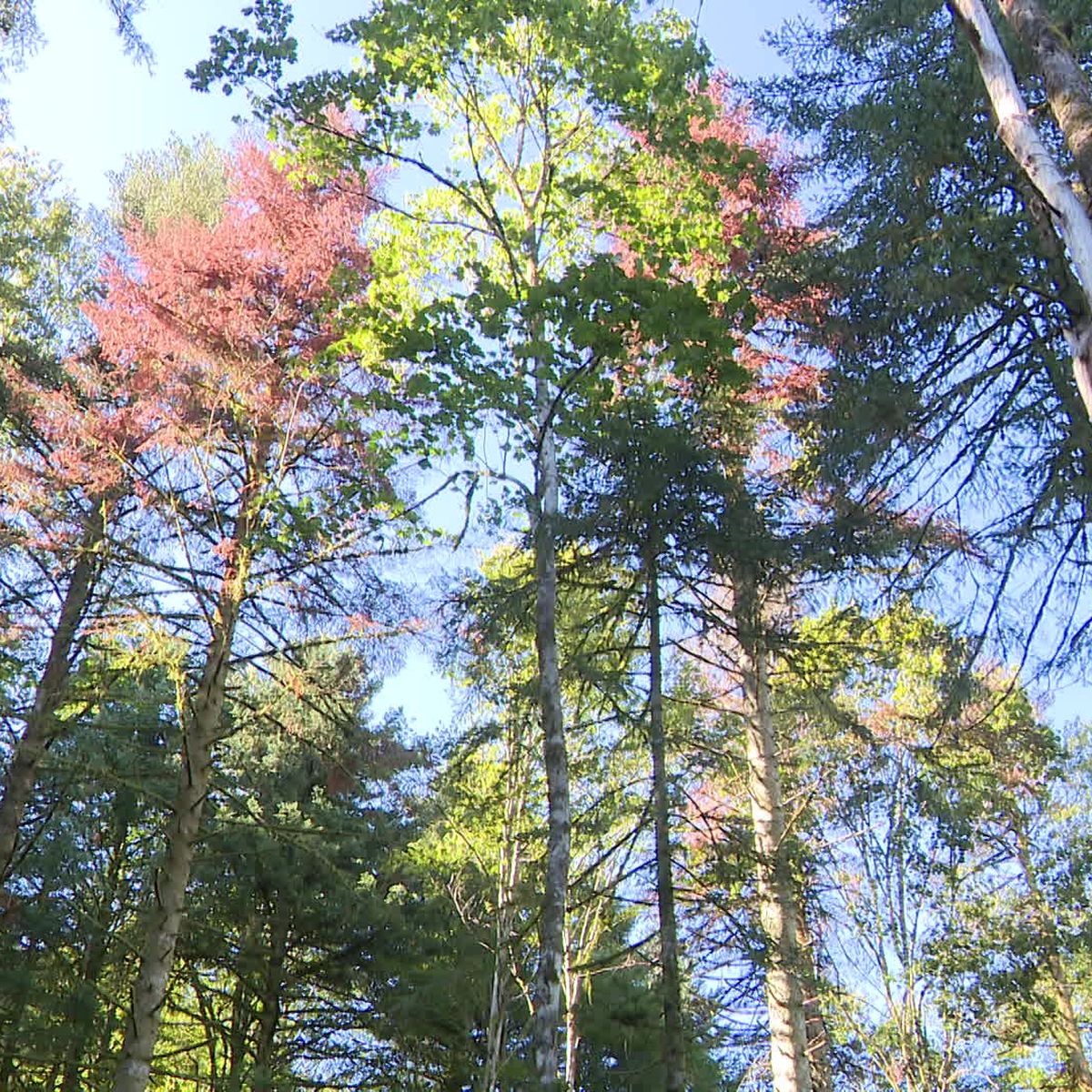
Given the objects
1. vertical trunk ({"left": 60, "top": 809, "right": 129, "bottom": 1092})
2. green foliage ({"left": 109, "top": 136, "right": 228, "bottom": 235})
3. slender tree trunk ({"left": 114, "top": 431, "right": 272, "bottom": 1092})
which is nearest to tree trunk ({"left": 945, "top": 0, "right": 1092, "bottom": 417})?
slender tree trunk ({"left": 114, "top": 431, "right": 272, "bottom": 1092})

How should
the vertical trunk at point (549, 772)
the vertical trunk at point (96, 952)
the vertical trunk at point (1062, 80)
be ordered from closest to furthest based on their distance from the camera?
the vertical trunk at point (1062, 80), the vertical trunk at point (549, 772), the vertical trunk at point (96, 952)

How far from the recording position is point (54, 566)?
9.62 metres

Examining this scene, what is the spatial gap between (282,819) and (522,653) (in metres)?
3.61

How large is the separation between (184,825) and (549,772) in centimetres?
308

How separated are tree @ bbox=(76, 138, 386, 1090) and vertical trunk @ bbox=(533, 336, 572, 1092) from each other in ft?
5.51

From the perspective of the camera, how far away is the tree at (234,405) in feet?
25.8

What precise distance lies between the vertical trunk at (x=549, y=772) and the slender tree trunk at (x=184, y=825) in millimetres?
2394

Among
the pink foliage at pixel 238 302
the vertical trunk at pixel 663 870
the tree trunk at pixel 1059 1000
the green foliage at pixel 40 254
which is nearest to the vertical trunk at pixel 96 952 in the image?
the vertical trunk at pixel 663 870

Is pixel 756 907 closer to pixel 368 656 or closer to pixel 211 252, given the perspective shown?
pixel 368 656

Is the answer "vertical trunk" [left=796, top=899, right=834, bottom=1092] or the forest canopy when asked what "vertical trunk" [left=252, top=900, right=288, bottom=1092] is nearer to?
the forest canopy

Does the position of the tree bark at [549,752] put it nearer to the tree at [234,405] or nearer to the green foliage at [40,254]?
the tree at [234,405]

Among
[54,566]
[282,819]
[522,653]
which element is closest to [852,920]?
[522,653]

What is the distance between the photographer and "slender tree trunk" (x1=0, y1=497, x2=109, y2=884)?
805cm

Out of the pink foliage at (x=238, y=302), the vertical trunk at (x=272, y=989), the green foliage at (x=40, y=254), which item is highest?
the green foliage at (x=40, y=254)
